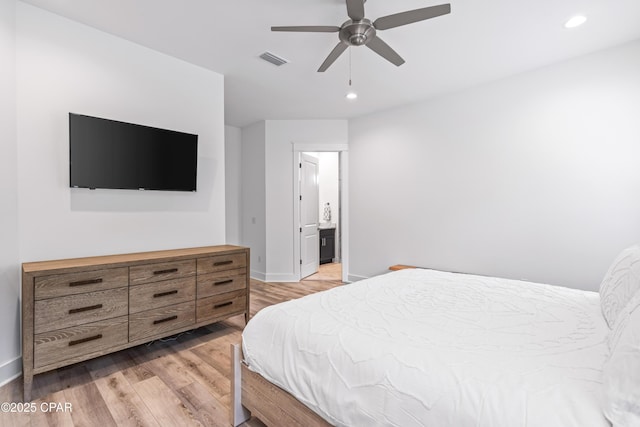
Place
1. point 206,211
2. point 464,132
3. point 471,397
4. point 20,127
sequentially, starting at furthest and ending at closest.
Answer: point 464,132 < point 206,211 < point 20,127 < point 471,397

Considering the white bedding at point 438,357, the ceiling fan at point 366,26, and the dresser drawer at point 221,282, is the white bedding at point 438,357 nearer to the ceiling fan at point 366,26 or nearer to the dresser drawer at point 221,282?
the dresser drawer at point 221,282

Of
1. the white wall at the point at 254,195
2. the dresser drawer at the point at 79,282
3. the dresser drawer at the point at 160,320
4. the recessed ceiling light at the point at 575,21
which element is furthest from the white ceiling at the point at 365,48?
the dresser drawer at the point at 160,320

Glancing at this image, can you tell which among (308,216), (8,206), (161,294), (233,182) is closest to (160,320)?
(161,294)

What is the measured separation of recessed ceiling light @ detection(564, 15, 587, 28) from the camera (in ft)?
7.64

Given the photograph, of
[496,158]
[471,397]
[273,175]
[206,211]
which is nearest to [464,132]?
[496,158]

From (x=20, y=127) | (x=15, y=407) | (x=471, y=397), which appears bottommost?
(x=15, y=407)

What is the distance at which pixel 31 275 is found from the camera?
6.07 ft

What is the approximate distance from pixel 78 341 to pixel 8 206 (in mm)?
1059

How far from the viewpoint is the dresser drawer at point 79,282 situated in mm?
1905

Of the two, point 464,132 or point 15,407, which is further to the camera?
point 464,132

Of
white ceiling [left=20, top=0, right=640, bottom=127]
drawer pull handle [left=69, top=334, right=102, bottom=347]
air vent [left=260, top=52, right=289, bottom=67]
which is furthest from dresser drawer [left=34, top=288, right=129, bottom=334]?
air vent [left=260, top=52, right=289, bottom=67]

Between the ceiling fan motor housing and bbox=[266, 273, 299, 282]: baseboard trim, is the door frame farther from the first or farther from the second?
the ceiling fan motor housing

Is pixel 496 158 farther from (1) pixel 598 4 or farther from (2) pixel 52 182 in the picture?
(2) pixel 52 182

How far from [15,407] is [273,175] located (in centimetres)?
384
